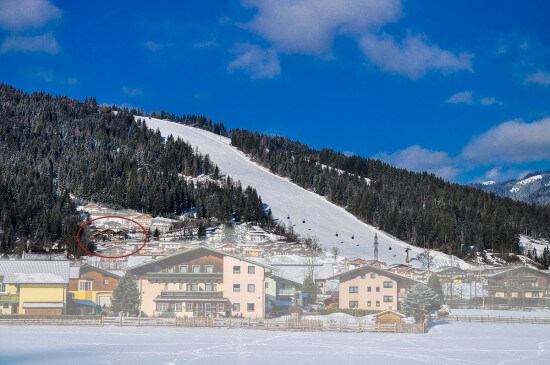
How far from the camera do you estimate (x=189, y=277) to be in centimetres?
6125

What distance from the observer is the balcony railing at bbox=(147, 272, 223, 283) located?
60906mm

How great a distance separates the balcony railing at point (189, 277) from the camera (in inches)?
2398

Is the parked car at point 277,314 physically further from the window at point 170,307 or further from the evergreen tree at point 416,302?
the evergreen tree at point 416,302

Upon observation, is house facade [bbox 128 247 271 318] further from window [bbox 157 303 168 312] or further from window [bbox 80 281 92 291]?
window [bbox 80 281 92 291]

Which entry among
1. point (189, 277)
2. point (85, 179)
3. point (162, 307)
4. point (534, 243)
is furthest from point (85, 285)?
point (534, 243)

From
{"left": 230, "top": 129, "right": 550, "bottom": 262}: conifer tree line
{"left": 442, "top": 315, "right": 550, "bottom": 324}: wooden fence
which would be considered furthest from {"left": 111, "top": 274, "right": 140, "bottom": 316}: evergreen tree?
{"left": 230, "top": 129, "right": 550, "bottom": 262}: conifer tree line

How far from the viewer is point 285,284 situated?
70.5m

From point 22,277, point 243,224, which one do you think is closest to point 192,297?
point 22,277

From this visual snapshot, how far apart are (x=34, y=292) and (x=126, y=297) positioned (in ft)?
24.3

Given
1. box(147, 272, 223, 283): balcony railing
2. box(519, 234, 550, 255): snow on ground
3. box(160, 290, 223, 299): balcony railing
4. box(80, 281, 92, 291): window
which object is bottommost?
box(160, 290, 223, 299): balcony railing

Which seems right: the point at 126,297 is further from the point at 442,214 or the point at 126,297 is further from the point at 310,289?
the point at 442,214

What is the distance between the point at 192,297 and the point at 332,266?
45.4 m

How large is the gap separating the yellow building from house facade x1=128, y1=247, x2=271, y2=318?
6148mm

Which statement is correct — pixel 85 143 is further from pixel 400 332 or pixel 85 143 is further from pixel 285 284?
pixel 400 332
